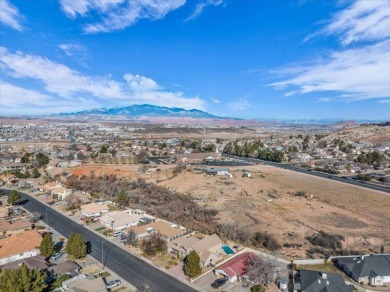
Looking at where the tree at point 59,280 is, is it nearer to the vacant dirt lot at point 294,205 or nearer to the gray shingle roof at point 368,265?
the vacant dirt lot at point 294,205

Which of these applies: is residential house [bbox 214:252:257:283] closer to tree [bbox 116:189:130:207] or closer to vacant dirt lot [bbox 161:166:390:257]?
vacant dirt lot [bbox 161:166:390:257]

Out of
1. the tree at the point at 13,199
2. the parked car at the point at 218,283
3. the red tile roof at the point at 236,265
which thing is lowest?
the parked car at the point at 218,283

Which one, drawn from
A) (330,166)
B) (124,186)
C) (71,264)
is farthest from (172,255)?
(330,166)

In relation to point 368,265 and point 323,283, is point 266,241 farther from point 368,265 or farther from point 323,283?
point 368,265

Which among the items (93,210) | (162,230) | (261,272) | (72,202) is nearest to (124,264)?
(162,230)

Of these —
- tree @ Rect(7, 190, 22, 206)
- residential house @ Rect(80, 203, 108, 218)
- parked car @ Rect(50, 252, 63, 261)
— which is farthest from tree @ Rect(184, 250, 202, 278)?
tree @ Rect(7, 190, 22, 206)

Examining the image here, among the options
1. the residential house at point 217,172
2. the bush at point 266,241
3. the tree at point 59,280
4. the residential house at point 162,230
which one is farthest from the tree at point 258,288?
the residential house at point 217,172

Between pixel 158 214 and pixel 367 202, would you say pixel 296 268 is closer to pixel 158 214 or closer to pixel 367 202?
pixel 158 214
